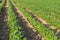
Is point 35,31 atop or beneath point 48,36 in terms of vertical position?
beneath

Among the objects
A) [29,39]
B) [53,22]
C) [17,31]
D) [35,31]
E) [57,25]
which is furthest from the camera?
[53,22]

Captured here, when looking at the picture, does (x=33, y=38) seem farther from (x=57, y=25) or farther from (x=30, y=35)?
(x=57, y=25)

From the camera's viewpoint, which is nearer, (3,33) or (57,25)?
(3,33)

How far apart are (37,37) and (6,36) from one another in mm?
2056

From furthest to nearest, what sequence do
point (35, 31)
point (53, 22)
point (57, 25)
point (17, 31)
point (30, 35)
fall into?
1. point (53, 22)
2. point (57, 25)
3. point (35, 31)
4. point (30, 35)
5. point (17, 31)

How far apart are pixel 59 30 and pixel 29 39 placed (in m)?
3.14

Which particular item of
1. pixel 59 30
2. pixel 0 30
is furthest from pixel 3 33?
pixel 59 30

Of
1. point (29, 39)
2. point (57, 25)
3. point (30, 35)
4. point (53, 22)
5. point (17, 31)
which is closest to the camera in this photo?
point (17, 31)

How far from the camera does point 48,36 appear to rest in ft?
38.5

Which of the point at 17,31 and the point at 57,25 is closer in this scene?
the point at 17,31

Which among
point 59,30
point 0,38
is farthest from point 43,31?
point 0,38

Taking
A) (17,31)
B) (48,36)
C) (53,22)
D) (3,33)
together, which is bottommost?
(53,22)

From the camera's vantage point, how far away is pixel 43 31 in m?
12.9

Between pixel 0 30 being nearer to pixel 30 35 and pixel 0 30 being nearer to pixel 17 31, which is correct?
pixel 30 35
